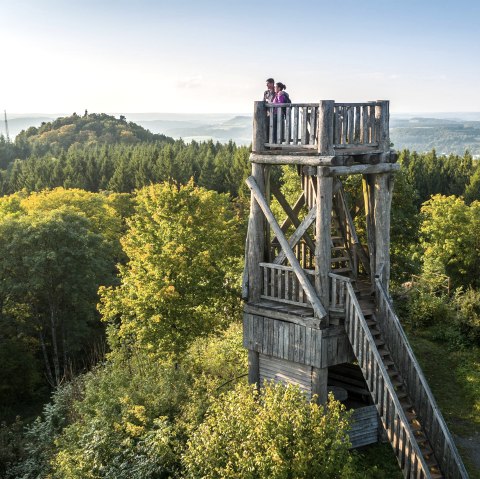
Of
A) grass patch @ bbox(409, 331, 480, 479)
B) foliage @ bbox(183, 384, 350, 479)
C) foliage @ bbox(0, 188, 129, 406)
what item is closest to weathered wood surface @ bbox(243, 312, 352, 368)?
foliage @ bbox(183, 384, 350, 479)

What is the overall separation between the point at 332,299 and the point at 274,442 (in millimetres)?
4489

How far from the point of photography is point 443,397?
63.6ft

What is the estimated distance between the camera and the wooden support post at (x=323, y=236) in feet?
44.1

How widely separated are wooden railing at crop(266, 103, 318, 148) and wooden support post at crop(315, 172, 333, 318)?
1025 mm

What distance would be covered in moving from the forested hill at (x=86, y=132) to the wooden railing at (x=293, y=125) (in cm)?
13147

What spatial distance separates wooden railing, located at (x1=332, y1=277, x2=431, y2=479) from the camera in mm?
12148

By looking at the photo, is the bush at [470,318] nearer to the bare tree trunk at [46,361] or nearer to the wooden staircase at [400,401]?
the wooden staircase at [400,401]

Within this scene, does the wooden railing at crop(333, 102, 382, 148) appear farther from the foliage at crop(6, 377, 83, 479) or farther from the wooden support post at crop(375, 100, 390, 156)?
the foliage at crop(6, 377, 83, 479)

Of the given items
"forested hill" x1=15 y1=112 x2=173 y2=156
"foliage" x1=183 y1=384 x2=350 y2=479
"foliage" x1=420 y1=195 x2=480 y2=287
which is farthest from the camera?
"forested hill" x1=15 y1=112 x2=173 y2=156

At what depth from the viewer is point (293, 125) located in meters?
13.9

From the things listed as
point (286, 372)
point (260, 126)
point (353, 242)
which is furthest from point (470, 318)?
point (260, 126)

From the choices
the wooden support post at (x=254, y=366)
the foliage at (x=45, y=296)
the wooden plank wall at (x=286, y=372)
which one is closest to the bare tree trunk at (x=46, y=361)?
the foliage at (x=45, y=296)

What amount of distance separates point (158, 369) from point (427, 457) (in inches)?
333

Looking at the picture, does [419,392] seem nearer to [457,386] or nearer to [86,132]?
[457,386]
